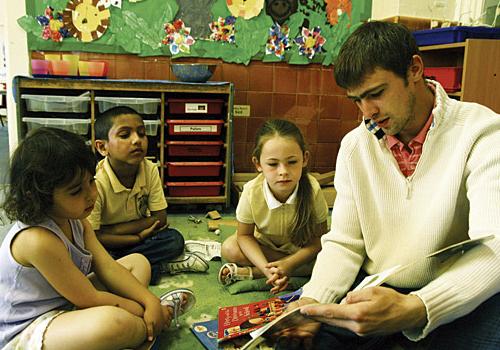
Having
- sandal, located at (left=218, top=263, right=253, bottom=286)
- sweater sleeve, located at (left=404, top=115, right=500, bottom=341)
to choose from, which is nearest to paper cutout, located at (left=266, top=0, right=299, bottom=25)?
sandal, located at (left=218, top=263, right=253, bottom=286)

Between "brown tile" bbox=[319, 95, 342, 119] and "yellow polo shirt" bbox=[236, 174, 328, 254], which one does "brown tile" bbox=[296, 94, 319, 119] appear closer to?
"brown tile" bbox=[319, 95, 342, 119]

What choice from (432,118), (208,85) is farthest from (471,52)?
(432,118)

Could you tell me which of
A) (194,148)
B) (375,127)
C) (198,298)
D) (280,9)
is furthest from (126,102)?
(375,127)

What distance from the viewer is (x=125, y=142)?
5.61 ft

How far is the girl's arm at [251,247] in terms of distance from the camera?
5.16 ft

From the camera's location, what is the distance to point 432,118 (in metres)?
1.00

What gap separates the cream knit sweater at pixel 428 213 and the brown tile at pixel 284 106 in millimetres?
1947

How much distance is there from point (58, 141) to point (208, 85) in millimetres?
1515

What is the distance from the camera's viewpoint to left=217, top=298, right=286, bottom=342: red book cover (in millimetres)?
1173

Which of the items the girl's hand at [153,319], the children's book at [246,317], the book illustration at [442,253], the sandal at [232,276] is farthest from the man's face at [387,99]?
the sandal at [232,276]

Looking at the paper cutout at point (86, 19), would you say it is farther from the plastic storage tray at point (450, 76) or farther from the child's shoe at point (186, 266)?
the plastic storage tray at point (450, 76)

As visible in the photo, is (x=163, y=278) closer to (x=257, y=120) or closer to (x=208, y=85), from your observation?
(x=208, y=85)

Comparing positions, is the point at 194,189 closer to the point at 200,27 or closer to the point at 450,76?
the point at 200,27

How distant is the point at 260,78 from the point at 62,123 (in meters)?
1.26
